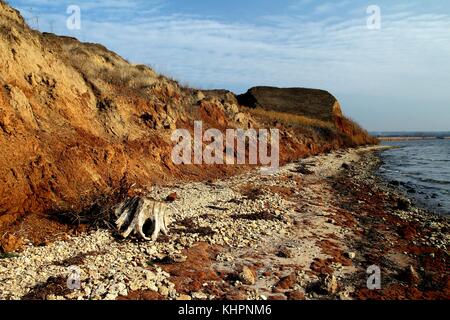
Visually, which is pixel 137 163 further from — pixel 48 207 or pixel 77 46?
pixel 77 46

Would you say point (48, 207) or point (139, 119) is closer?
point (48, 207)

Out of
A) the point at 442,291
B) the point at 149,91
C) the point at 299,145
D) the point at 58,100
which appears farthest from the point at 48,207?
the point at 299,145

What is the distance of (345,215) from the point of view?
509 inches

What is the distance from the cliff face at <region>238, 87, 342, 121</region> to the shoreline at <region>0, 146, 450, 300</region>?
115ft

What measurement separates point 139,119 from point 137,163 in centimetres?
374

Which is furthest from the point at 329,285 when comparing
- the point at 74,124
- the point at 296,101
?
the point at 296,101

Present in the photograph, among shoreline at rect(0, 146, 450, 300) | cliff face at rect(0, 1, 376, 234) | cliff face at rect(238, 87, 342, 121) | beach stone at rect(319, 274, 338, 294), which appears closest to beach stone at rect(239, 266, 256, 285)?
shoreline at rect(0, 146, 450, 300)

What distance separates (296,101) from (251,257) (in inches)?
1808

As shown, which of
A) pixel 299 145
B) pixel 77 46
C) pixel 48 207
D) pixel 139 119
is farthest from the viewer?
pixel 299 145

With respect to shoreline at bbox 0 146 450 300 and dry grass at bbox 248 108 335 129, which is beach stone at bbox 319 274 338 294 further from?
dry grass at bbox 248 108 335 129

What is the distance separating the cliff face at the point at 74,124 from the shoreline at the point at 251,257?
1844mm

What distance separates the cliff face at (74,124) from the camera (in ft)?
31.7

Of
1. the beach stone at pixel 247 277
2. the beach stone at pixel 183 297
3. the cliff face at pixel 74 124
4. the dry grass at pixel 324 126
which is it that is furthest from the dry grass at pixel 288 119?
the beach stone at pixel 183 297

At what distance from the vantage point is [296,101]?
171 ft
